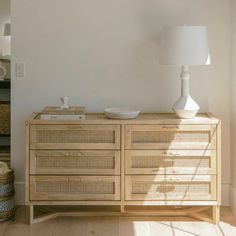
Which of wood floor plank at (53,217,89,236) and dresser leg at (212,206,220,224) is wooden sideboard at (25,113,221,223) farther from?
wood floor plank at (53,217,89,236)

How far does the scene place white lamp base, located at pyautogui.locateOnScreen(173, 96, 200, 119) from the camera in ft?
12.4

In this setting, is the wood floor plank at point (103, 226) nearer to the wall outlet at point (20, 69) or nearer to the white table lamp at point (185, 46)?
the white table lamp at point (185, 46)

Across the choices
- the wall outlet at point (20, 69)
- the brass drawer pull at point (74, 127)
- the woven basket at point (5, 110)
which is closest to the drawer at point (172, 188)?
the brass drawer pull at point (74, 127)

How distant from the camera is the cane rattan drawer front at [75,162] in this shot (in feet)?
12.3

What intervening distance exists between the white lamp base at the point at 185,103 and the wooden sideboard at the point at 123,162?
8cm

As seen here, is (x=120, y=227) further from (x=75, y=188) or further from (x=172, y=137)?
(x=172, y=137)

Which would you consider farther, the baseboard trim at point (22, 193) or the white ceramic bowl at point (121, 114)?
the baseboard trim at point (22, 193)

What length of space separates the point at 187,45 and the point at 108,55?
0.74 metres

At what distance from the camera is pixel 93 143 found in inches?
147

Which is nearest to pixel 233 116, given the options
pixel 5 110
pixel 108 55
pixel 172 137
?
pixel 172 137

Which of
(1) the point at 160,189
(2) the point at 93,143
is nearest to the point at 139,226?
(1) the point at 160,189

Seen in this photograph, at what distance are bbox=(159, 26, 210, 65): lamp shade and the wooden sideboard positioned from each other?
44 centimetres

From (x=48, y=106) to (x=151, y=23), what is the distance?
3.46ft

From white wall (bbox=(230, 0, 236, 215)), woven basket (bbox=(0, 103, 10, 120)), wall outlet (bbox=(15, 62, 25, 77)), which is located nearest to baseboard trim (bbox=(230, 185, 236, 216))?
white wall (bbox=(230, 0, 236, 215))
